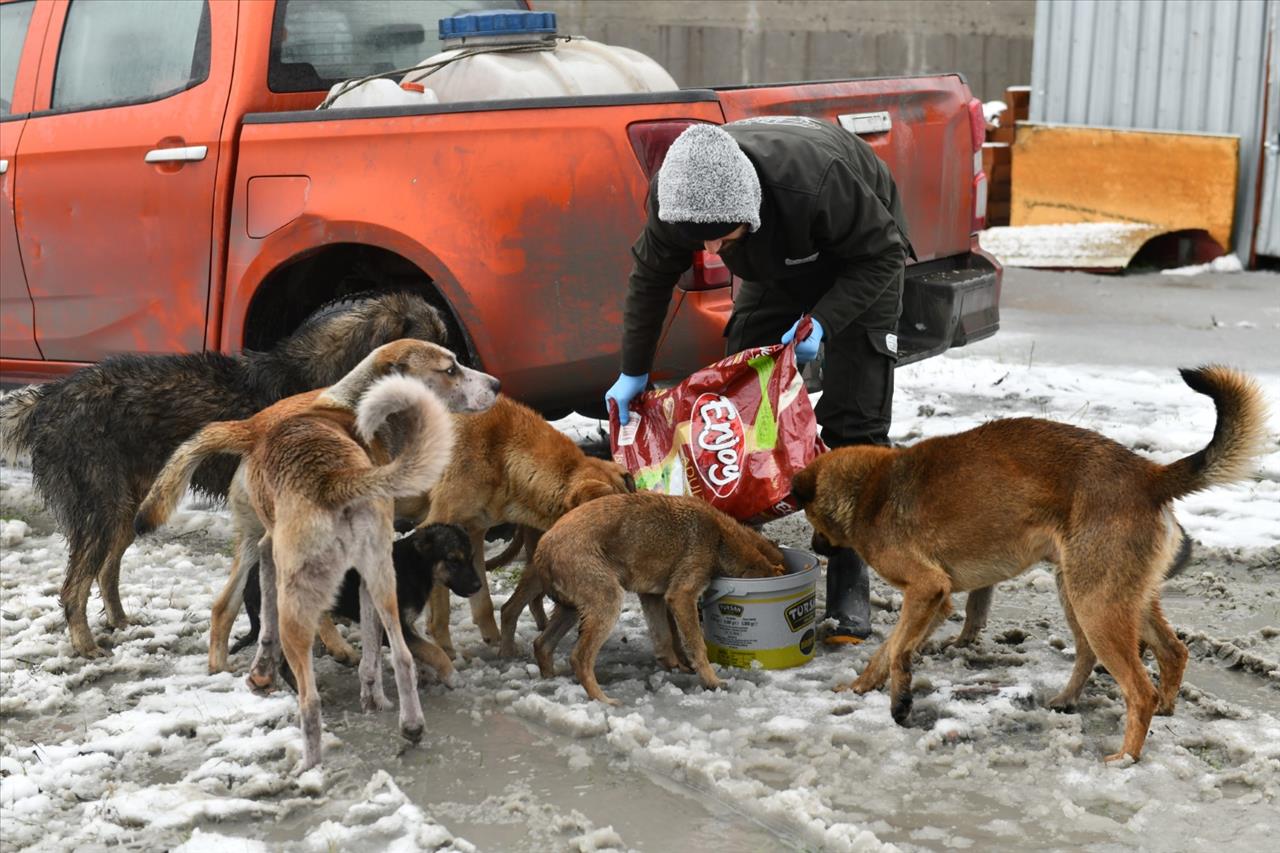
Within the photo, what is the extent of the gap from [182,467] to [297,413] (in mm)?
372

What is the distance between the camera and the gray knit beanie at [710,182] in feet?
14.7

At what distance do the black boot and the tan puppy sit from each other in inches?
32.7

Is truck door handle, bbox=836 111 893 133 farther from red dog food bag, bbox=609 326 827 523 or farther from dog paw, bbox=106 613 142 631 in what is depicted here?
dog paw, bbox=106 613 142 631

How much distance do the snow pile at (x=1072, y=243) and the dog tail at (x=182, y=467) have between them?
987 centimetres

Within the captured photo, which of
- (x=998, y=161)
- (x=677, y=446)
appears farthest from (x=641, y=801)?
(x=998, y=161)

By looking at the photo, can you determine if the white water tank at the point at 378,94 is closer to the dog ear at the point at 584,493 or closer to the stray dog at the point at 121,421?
the stray dog at the point at 121,421

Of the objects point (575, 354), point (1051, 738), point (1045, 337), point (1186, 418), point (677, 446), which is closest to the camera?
point (1051, 738)

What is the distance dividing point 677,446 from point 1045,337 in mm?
5755

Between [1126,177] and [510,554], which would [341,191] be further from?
[1126,177]

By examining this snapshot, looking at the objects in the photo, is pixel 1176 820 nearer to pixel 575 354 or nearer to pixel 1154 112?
pixel 575 354

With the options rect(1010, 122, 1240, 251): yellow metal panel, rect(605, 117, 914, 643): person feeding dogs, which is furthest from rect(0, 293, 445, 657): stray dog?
rect(1010, 122, 1240, 251): yellow metal panel

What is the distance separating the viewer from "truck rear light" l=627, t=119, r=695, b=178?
534cm

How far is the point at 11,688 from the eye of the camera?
15.5ft

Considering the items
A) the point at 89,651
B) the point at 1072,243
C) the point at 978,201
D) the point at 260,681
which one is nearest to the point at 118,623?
the point at 89,651
